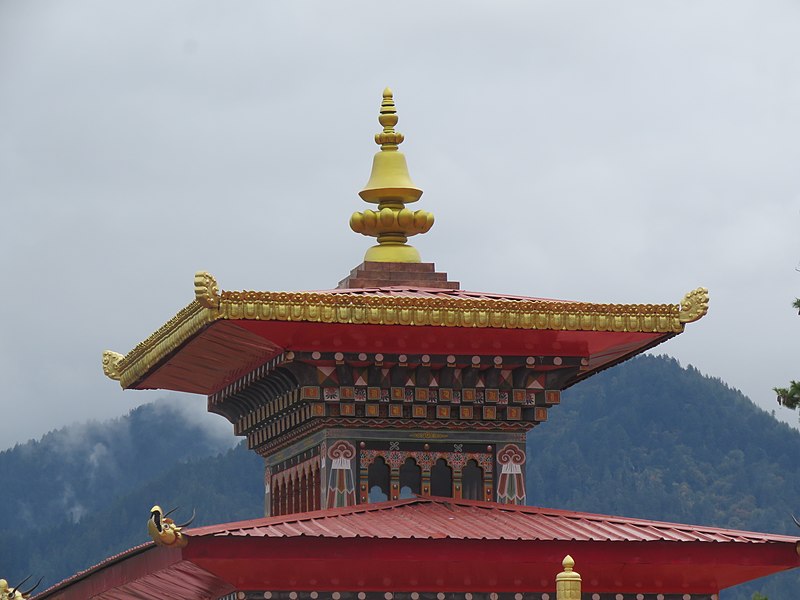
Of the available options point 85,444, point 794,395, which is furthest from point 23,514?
point 794,395

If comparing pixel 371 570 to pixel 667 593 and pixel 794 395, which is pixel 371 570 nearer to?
pixel 667 593

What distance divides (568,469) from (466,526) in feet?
421

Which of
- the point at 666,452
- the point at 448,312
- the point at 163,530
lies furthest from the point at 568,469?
the point at 163,530

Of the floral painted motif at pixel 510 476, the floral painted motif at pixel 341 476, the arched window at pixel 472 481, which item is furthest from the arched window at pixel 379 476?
the floral painted motif at pixel 510 476

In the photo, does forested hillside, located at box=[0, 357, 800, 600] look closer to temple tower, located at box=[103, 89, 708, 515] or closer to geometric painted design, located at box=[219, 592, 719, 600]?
temple tower, located at box=[103, 89, 708, 515]

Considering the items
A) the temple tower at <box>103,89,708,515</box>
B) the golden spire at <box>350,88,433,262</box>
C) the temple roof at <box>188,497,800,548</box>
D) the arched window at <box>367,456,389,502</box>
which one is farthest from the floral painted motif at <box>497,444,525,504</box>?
the golden spire at <box>350,88,433,262</box>

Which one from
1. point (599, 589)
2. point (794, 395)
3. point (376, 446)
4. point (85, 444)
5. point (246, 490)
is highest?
point (85, 444)

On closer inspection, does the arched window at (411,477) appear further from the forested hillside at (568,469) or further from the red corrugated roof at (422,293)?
the forested hillside at (568,469)

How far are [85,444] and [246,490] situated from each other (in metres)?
49.1

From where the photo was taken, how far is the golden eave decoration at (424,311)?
84.7 ft

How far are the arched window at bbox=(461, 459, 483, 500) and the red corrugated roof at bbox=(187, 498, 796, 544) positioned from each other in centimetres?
96

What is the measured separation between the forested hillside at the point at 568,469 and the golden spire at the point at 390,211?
341 feet

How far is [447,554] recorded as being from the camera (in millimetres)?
25328

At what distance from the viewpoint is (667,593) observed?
26984 millimetres
